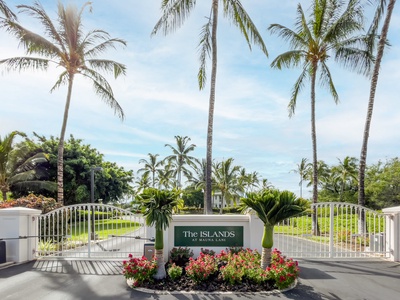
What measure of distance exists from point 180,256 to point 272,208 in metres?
3.04

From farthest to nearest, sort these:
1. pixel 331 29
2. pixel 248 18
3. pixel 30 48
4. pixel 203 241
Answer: pixel 331 29 → pixel 30 48 → pixel 248 18 → pixel 203 241

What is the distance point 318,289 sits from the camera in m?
7.46

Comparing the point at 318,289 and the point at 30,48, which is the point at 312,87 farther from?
the point at 30,48

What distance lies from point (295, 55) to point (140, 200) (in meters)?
14.2

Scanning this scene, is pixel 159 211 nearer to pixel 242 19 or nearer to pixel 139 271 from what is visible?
pixel 139 271

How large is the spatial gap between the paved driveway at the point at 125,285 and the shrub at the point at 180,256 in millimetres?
1447

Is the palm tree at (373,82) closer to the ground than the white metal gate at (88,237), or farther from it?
farther from it

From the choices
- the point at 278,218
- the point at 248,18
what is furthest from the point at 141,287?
the point at 248,18

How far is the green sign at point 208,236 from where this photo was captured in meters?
9.30

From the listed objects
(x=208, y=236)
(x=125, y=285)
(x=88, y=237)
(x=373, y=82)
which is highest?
(x=373, y=82)

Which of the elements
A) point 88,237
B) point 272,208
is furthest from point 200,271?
point 88,237

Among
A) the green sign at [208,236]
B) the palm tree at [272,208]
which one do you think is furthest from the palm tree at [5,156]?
the palm tree at [272,208]

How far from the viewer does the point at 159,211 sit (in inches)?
301

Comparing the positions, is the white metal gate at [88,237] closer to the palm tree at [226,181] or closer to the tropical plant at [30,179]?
the tropical plant at [30,179]
